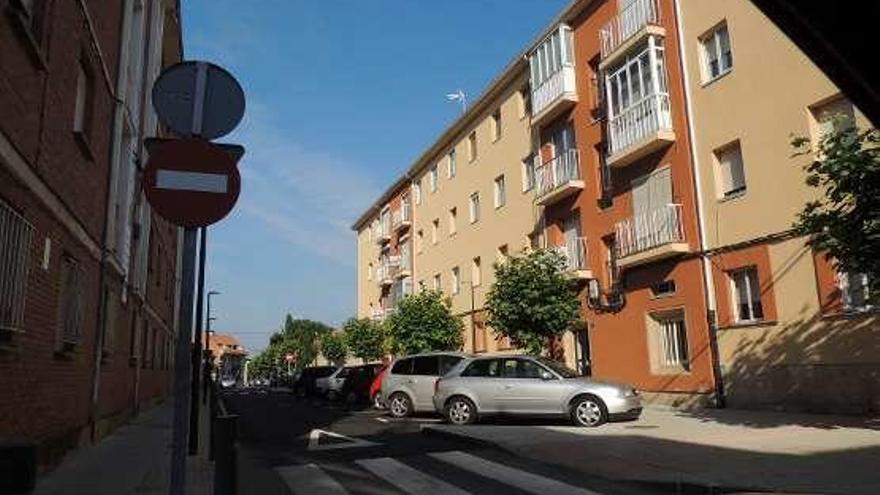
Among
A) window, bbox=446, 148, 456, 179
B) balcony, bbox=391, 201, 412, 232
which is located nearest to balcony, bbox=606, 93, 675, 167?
window, bbox=446, 148, 456, 179

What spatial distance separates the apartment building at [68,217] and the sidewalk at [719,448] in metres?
6.17

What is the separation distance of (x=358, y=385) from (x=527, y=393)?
15.4 metres

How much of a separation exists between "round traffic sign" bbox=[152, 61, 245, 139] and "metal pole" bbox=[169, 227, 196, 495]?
0.66 meters

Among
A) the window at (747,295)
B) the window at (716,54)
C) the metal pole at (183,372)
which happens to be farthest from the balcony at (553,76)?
the metal pole at (183,372)

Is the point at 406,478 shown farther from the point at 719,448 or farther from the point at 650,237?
the point at 650,237

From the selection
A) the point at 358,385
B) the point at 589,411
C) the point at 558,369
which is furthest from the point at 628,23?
the point at 358,385

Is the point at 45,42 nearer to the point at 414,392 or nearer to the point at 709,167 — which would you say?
the point at 414,392

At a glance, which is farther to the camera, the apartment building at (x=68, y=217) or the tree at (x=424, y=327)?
the tree at (x=424, y=327)

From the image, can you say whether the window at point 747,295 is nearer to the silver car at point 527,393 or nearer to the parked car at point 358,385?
the silver car at point 527,393

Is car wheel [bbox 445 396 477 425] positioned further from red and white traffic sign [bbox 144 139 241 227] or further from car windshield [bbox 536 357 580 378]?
red and white traffic sign [bbox 144 139 241 227]

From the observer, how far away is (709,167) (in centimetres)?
2081

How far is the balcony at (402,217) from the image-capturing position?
48.4 metres

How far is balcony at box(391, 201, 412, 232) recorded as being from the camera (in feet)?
159

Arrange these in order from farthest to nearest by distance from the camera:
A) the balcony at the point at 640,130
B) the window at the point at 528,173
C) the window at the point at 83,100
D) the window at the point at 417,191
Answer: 1. the window at the point at 417,191
2. the window at the point at 528,173
3. the balcony at the point at 640,130
4. the window at the point at 83,100
